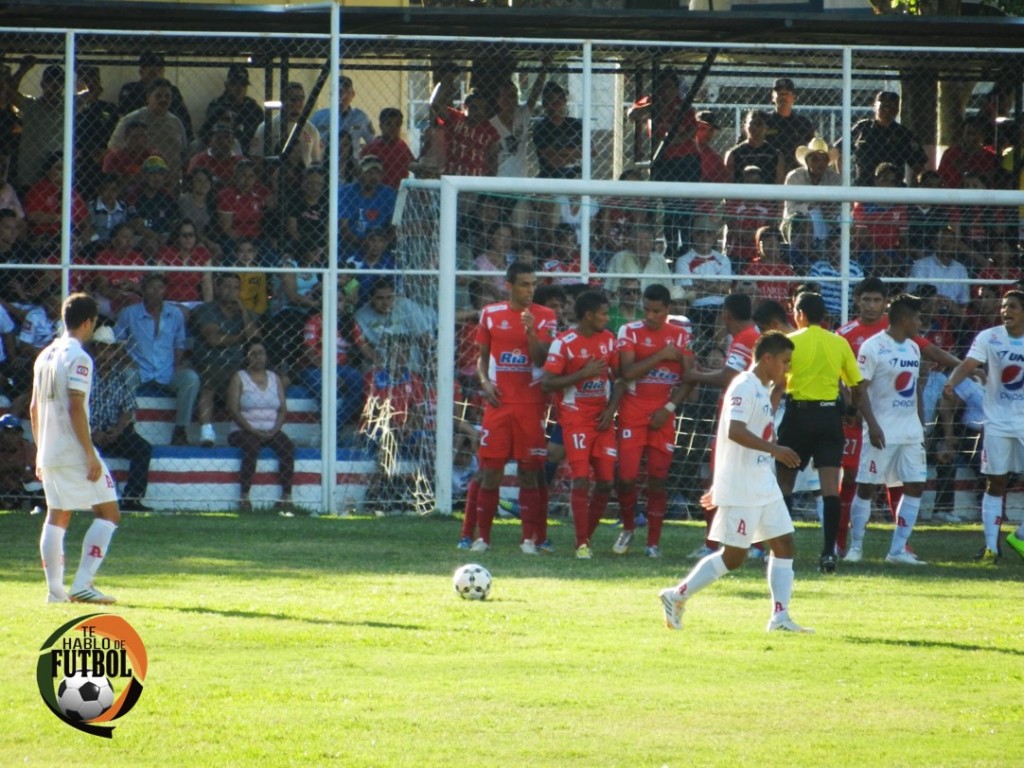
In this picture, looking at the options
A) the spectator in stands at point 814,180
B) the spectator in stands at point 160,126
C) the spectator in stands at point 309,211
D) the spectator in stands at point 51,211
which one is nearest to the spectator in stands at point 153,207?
the spectator in stands at point 160,126

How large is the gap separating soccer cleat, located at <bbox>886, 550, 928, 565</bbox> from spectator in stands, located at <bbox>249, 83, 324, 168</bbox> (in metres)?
7.62

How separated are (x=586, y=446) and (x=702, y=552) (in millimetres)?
1279

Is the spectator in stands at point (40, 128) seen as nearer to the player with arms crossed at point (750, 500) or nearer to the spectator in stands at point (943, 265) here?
the spectator in stands at point (943, 265)

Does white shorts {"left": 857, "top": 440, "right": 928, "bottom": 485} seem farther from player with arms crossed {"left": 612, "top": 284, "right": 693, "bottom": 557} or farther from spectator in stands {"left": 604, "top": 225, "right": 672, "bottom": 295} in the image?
spectator in stands {"left": 604, "top": 225, "right": 672, "bottom": 295}

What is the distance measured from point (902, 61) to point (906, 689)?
462 inches

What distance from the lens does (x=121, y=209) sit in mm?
16391

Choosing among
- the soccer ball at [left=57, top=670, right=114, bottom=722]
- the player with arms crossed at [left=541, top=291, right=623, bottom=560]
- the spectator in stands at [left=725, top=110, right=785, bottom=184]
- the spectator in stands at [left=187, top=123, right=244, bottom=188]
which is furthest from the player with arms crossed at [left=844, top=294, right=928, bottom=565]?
the soccer ball at [left=57, top=670, right=114, bottom=722]

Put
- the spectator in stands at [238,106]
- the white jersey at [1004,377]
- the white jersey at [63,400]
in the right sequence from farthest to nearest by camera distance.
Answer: the spectator in stands at [238,106] < the white jersey at [1004,377] < the white jersey at [63,400]

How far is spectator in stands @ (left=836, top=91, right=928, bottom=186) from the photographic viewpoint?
1739 centimetres

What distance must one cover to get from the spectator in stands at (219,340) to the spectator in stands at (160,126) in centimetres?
152

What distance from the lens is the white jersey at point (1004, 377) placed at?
13.1m

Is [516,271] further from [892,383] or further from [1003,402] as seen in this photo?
[1003,402]

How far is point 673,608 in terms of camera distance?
8773 mm

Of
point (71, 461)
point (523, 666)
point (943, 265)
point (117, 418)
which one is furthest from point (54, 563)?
point (943, 265)
